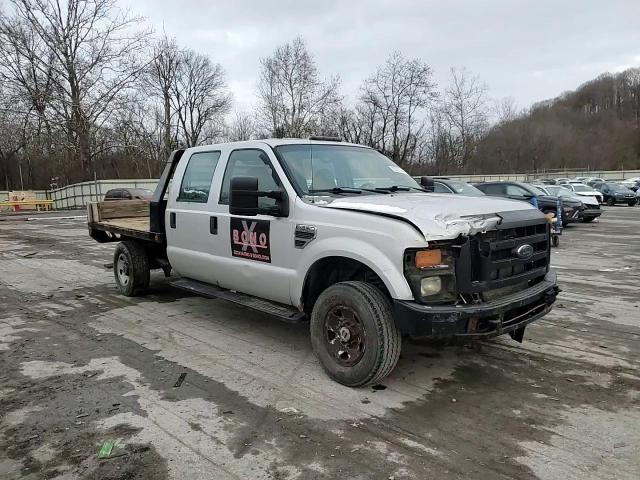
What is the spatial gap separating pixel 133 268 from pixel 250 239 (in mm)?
2981

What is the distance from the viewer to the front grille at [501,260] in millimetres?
3832

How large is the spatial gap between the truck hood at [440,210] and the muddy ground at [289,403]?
4.31 feet

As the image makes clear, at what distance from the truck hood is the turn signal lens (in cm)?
11

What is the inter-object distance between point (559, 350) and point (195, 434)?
351 cm

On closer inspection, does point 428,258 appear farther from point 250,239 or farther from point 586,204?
point 586,204

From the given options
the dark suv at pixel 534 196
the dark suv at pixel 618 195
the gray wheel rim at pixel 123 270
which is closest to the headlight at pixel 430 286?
the gray wheel rim at pixel 123 270

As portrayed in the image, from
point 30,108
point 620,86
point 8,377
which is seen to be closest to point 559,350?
point 8,377

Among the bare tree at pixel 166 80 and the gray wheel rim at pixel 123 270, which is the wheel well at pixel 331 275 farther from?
the bare tree at pixel 166 80

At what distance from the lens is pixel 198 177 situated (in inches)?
240

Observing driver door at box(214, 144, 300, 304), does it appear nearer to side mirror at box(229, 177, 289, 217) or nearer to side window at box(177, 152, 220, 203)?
side mirror at box(229, 177, 289, 217)

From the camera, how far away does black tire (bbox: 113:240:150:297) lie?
741 cm

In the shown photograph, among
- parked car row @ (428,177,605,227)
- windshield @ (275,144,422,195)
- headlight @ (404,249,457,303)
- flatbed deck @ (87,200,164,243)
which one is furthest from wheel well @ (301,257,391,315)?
parked car row @ (428,177,605,227)

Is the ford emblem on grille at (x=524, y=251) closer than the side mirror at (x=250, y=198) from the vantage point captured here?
Yes

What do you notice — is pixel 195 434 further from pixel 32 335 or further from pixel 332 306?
pixel 32 335
